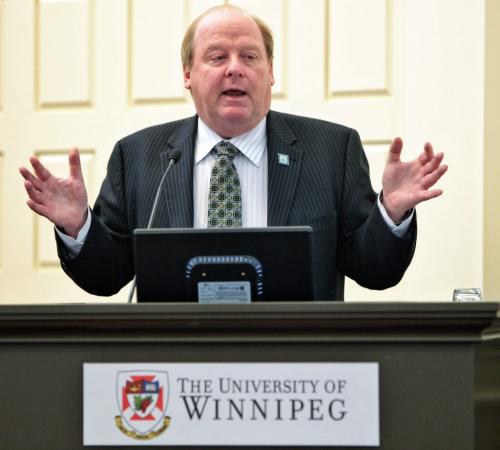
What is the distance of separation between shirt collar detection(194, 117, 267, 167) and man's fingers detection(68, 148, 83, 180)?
0.60 meters

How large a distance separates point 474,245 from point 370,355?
6.46ft

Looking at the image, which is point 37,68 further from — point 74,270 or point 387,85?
point 74,270

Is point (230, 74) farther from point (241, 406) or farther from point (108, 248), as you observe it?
point (241, 406)

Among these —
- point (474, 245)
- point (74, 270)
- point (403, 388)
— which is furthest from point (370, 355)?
point (474, 245)

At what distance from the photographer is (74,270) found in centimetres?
259

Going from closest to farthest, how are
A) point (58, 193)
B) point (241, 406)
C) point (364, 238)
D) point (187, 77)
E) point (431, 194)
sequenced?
point (241, 406), point (431, 194), point (58, 193), point (364, 238), point (187, 77)

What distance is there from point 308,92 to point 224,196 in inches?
48.7

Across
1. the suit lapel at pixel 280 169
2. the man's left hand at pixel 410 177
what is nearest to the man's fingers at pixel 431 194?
the man's left hand at pixel 410 177

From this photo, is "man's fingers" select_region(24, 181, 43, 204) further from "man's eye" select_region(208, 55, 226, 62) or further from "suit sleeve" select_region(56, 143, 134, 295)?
"man's eye" select_region(208, 55, 226, 62)

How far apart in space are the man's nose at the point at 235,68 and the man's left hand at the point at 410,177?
0.63 m

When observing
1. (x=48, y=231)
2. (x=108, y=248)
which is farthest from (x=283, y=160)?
(x=48, y=231)

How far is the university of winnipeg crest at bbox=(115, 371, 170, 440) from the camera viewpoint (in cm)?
169

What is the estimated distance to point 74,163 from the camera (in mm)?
2238

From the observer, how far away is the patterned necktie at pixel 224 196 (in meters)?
2.68
